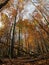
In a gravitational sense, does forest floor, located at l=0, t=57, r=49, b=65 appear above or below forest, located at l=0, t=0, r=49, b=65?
below

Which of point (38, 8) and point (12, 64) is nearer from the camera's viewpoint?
point (12, 64)

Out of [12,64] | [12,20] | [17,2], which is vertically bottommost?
[12,64]

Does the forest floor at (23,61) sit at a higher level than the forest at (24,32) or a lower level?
lower

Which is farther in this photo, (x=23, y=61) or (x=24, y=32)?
(x=24, y=32)

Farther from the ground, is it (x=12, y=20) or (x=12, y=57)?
(x=12, y=20)

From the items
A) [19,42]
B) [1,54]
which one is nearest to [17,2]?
[19,42]

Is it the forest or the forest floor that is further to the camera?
the forest

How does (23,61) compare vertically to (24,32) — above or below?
below

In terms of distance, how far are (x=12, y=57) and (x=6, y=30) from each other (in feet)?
3.35

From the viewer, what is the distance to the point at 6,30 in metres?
5.81

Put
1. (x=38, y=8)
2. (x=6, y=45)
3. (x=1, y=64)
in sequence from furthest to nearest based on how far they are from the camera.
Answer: (x=38, y=8) < (x=6, y=45) < (x=1, y=64)

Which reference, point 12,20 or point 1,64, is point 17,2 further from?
point 1,64

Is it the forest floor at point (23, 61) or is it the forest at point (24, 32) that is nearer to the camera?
the forest floor at point (23, 61)

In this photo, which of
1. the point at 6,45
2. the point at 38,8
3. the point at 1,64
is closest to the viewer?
the point at 1,64
